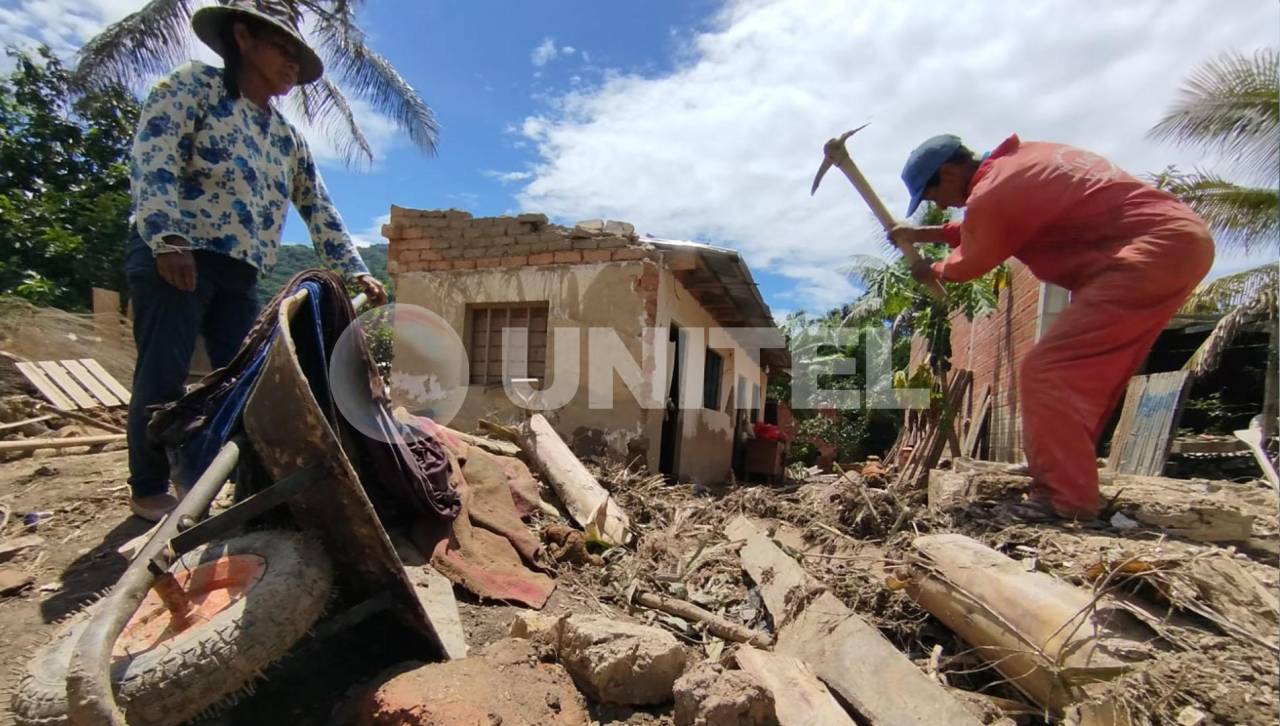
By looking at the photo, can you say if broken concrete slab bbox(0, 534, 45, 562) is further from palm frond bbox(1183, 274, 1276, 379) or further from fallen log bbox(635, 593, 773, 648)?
palm frond bbox(1183, 274, 1276, 379)

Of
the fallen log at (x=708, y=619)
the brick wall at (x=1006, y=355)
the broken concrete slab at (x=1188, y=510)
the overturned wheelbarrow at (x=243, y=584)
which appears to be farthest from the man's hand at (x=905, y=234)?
the brick wall at (x=1006, y=355)

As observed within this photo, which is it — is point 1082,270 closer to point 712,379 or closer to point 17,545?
point 17,545

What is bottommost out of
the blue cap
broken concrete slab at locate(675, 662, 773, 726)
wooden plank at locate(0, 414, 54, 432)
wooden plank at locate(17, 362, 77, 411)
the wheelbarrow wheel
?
broken concrete slab at locate(675, 662, 773, 726)

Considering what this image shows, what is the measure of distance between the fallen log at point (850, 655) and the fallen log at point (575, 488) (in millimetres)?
1177

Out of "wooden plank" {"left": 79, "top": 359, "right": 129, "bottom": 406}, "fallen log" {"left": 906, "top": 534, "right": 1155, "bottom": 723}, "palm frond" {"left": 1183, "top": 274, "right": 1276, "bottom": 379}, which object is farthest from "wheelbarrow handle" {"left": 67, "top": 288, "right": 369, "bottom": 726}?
"palm frond" {"left": 1183, "top": 274, "right": 1276, "bottom": 379}

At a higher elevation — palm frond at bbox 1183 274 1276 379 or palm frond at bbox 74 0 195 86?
palm frond at bbox 74 0 195 86

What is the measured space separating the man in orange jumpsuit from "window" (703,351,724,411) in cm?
567

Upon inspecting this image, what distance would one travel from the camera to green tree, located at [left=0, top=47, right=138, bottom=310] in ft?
43.7

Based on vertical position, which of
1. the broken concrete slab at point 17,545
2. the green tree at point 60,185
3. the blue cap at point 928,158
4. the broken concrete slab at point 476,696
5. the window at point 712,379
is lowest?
the broken concrete slab at point 476,696

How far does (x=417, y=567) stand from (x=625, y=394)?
371 cm

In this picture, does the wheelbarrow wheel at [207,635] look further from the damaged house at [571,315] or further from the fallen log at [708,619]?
the damaged house at [571,315]

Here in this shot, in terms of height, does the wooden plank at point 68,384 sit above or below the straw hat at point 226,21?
below

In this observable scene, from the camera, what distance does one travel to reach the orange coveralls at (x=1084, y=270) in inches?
104

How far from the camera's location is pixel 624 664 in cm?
194
